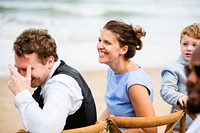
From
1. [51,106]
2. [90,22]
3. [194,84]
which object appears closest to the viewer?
[194,84]

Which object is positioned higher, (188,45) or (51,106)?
(188,45)

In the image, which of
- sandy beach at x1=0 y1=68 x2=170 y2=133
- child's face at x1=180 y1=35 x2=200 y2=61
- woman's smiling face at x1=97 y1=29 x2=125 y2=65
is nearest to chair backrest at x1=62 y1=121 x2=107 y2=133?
woman's smiling face at x1=97 y1=29 x2=125 y2=65

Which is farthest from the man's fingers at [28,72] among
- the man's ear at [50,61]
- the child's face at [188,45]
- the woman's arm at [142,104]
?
the child's face at [188,45]

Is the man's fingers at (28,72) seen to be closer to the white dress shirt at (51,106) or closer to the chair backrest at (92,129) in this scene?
the white dress shirt at (51,106)

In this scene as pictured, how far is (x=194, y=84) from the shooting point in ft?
3.33

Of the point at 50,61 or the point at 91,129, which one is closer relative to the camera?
the point at 91,129

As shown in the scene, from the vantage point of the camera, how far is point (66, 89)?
2029 mm

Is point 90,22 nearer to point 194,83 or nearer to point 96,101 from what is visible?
point 96,101

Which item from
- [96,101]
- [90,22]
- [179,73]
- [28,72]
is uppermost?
[28,72]

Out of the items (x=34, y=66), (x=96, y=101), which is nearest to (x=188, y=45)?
(x=34, y=66)

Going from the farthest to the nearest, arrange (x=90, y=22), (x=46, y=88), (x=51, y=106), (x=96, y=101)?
(x=90, y=22) < (x=96, y=101) < (x=46, y=88) < (x=51, y=106)

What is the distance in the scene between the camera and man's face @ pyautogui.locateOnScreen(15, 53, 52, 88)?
7.01 feet

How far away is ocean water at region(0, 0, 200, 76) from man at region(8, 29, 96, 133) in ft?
20.1

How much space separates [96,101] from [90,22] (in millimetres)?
7502
